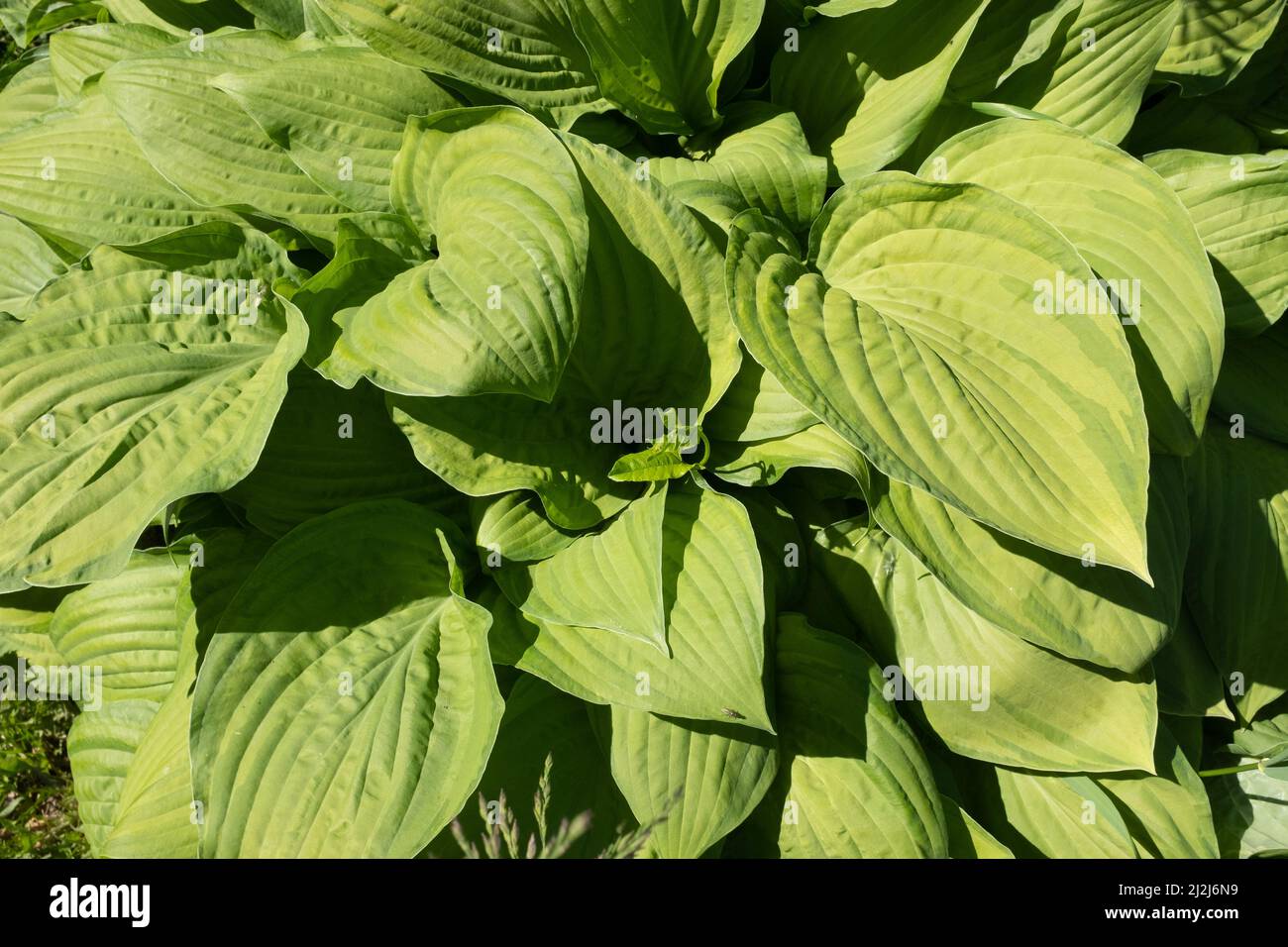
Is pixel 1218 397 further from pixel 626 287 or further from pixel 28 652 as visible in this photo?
pixel 28 652

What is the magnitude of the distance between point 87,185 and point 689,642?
4.95ft

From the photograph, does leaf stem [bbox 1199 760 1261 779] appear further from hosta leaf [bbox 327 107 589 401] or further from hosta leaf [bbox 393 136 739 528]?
hosta leaf [bbox 327 107 589 401]

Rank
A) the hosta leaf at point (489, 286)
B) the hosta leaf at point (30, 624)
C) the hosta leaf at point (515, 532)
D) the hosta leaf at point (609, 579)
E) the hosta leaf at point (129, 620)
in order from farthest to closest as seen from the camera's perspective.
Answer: the hosta leaf at point (30, 624)
the hosta leaf at point (129, 620)
the hosta leaf at point (515, 532)
the hosta leaf at point (609, 579)
the hosta leaf at point (489, 286)

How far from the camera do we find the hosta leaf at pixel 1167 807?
1.99 metres

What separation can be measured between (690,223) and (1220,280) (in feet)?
3.74

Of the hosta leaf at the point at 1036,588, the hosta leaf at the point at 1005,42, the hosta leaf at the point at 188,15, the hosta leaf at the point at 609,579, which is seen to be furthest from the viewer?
the hosta leaf at the point at 188,15

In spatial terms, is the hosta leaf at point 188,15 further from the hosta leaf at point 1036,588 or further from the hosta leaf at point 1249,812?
the hosta leaf at point 1249,812

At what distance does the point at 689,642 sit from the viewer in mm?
1696

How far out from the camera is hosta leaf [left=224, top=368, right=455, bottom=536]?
1876 millimetres

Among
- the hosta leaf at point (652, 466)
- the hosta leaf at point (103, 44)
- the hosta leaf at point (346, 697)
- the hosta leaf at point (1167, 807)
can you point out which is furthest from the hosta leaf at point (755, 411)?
the hosta leaf at point (103, 44)

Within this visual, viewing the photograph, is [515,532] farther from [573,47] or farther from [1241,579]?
[1241,579]

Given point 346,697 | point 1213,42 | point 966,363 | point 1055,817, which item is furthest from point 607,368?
point 1213,42

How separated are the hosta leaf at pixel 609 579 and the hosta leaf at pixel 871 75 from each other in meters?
0.85

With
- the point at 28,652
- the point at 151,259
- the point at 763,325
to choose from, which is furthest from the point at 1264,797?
the point at 28,652
